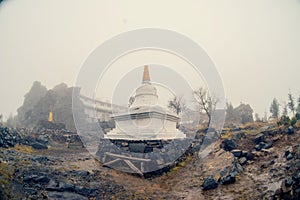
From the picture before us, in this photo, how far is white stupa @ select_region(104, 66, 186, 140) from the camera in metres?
8.21

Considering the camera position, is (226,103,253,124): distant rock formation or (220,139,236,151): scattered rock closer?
(220,139,236,151): scattered rock

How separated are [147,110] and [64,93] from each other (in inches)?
727

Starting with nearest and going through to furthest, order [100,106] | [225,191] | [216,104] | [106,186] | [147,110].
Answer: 1. [225,191]
2. [106,186]
3. [147,110]
4. [216,104]
5. [100,106]

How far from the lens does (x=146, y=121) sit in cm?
870

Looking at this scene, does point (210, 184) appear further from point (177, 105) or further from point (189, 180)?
point (177, 105)

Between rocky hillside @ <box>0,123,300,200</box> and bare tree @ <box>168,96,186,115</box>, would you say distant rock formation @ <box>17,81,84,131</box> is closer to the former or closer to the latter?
bare tree @ <box>168,96,186,115</box>

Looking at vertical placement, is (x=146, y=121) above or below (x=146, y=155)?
above

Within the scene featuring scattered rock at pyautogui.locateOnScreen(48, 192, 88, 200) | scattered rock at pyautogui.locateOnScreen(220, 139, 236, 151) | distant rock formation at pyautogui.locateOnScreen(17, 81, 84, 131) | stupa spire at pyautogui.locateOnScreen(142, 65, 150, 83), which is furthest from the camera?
distant rock formation at pyautogui.locateOnScreen(17, 81, 84, 131)

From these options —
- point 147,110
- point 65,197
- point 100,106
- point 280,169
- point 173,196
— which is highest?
point 100,106

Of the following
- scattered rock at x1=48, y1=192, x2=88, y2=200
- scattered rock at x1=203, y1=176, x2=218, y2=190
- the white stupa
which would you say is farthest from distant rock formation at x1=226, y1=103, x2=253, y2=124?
scattered rock at x1=48, y1=192, x2=88, y2=200

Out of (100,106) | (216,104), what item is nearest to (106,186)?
(216,104)

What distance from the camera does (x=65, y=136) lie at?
12984 millimetres

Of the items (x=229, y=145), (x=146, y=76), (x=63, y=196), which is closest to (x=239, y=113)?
(x=146, y=76)

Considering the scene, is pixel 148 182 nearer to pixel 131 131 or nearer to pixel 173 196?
pixel 173 196
